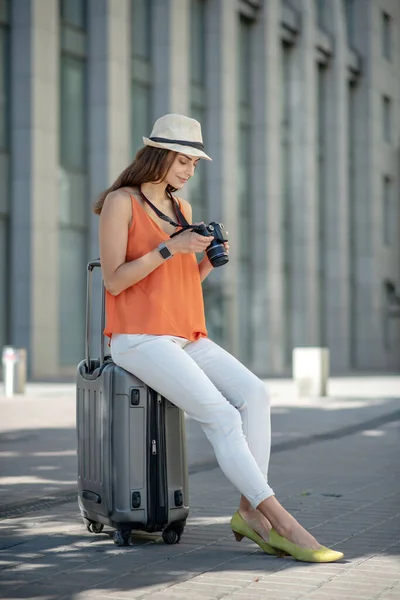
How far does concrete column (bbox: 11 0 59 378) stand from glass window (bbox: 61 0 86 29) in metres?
1.32

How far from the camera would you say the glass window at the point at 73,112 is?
28672 millimetres

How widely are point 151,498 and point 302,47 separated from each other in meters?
35.4

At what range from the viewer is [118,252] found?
18.0 ft

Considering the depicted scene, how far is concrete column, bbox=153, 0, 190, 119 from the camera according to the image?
31.4m

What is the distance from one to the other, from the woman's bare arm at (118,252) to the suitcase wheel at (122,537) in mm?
1070

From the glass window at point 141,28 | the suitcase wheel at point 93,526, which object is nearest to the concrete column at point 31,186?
the glass window at point 141,28

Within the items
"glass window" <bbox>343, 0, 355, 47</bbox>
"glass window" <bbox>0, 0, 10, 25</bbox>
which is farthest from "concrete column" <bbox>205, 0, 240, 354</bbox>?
"glass window" <bbox>343, 0, 355, 47</bbox>

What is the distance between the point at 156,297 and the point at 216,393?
52cm

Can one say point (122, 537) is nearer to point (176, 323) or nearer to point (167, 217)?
point (176, 323)

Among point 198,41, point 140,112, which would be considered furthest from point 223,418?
point 198,41

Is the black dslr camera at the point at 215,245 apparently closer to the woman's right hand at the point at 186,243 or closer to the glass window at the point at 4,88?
the woman's right hand at the point at 186,243

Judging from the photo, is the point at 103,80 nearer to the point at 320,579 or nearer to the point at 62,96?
the point at 62,96

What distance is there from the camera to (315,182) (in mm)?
40688

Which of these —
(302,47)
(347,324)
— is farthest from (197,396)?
(347,324)
